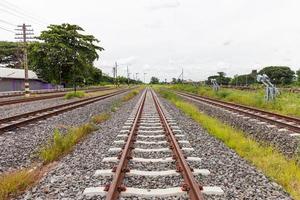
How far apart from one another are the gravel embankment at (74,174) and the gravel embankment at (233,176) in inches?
80.5

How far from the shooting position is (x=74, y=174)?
6.15m

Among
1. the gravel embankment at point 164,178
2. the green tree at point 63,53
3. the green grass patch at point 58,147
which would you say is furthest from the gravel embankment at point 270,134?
the green tree at point 63,53

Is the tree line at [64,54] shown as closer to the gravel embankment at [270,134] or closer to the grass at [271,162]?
the gravel embankment at [270,134]

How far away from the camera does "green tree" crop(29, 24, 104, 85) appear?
3428 centimetres

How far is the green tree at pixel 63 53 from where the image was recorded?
3428 centimetres

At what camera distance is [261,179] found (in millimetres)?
5883

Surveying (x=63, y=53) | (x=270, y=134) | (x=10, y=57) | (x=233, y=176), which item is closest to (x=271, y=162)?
(x=233, y=176)

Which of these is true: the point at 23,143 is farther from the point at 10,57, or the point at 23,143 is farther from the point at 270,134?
the point at 10,57

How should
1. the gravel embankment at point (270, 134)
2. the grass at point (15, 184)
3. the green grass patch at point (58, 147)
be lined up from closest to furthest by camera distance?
the grass at point (15, 184) < the green grass patch at point (58, 147) < the gravel embankment at point (270, 134)

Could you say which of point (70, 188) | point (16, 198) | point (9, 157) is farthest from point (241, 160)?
point (9, 157)

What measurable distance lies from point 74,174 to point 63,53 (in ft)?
96.9

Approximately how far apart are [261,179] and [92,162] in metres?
3.39

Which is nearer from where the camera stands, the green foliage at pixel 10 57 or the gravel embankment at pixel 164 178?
the gravel embankment at pixel 164 178

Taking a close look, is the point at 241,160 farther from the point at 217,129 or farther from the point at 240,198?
the point at 217,129
